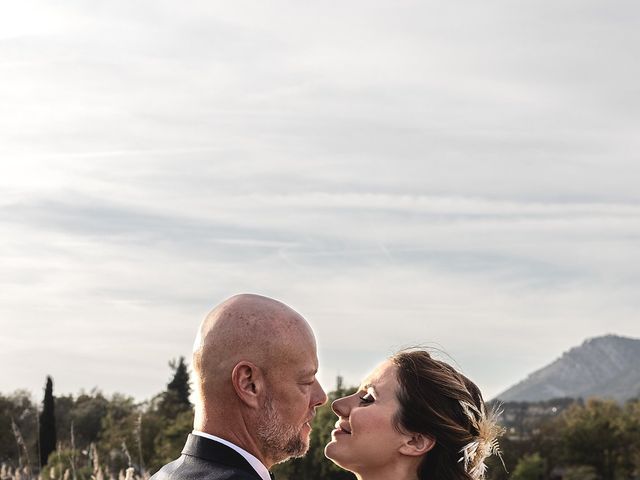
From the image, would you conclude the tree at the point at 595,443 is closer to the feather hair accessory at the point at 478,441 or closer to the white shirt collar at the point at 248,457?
the feather hair accessory at the point at 478,441

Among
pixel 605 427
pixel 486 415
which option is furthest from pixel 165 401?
pixel 486 415

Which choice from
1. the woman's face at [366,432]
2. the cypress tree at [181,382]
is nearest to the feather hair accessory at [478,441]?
the woman's face at [366,432]

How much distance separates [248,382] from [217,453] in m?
0.24

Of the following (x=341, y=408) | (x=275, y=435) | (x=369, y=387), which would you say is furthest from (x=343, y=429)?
(x=275, y=435)

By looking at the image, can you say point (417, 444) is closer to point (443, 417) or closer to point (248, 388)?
point (443, 417)

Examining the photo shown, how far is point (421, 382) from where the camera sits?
4.49 metres

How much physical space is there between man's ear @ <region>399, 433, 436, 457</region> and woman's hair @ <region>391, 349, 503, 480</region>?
20mm

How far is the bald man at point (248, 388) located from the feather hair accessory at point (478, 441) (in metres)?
1.61

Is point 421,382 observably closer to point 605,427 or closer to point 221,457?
point 221,457

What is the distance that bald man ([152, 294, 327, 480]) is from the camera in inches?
118

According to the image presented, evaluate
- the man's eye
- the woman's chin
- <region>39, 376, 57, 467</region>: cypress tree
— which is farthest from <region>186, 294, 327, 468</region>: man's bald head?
<region>39, 376, 57, 467</region>: cypress tree

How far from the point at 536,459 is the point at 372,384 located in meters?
48.9

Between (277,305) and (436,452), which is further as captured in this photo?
(436,452)

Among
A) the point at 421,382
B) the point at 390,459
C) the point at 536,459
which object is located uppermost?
the point at 421,382
